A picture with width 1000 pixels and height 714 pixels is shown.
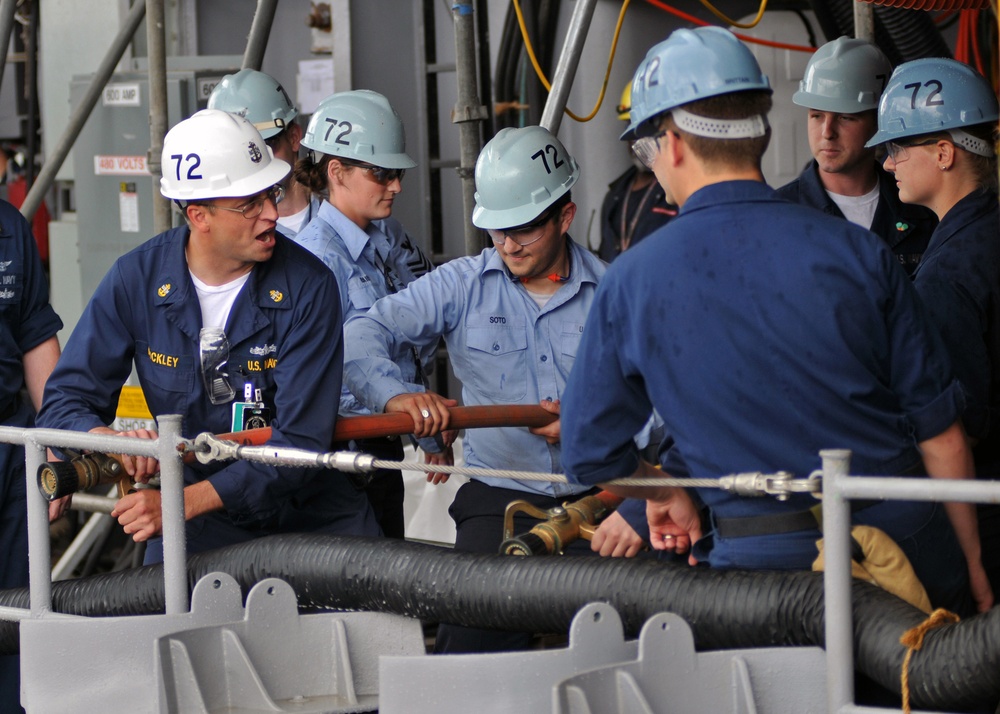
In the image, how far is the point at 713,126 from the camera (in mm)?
2412

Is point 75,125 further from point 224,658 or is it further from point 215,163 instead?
point 224,658

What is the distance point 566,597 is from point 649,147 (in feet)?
3.16

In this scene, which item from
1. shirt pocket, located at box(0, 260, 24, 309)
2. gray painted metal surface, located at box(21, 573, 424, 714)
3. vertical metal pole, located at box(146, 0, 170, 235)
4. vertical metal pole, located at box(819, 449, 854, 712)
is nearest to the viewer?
vertical metal pole, located at box(819, 449, 854, 712)

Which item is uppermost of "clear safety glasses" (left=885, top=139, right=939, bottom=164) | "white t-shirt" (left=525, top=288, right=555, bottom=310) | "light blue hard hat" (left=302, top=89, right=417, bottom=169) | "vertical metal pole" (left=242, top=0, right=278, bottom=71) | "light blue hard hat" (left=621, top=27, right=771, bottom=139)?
"vertical metal pole" (left=242, top=0, right=278, bottom=71)

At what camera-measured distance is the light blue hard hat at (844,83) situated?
410 centimetres

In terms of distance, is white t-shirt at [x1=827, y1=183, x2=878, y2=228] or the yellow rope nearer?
the yellow rope

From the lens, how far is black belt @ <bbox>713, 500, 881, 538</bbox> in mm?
2486

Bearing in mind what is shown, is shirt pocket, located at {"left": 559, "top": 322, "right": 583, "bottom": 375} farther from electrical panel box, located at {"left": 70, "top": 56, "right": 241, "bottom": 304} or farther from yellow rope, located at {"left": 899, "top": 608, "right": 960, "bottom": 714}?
electrical panel box, located at {"left": 70, "top": 56, "right": 241, "bottom": 304}

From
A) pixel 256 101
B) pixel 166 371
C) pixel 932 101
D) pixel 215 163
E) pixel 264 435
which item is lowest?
pixel 264 435

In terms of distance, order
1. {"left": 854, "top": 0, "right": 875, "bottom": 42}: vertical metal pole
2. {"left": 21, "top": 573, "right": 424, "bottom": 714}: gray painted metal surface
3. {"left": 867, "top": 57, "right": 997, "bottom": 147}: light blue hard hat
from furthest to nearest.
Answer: {"left": 854, "top": 0, "right": 875, "bottom": 42}: vertical metal pole, {"left": 867, "top": 57, "right": 997, "bottom": 147}: light blue hard hat, {"left": 21, "top": 573, "right": 424, "bottom": 714}: gray painted metal surface

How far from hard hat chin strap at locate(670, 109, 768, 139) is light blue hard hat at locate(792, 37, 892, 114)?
1772mm

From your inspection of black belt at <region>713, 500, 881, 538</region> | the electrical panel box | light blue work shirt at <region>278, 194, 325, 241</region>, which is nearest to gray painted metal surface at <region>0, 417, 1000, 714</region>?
black belt at <region>713, 500, 881, 538</region>

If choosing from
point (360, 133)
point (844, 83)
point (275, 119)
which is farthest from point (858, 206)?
point (275, 119)

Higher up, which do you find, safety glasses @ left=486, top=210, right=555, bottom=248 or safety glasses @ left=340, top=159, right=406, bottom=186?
safety glasses @ left=340, top=159, right=406, bottom=186
